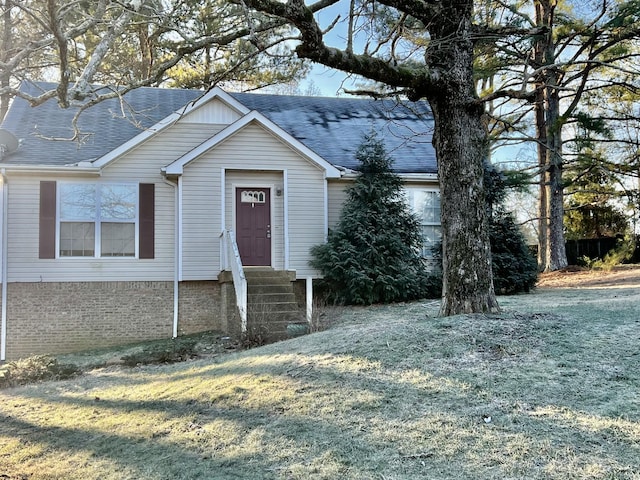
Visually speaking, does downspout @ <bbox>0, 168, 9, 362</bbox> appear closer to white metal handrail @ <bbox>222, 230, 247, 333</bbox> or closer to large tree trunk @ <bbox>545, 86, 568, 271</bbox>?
white metal handrail @ <bbox>222, 230, 247, 333</bbox>

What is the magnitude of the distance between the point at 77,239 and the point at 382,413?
371 inches

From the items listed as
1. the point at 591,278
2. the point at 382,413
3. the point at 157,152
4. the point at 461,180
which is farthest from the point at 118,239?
the point at 591,278

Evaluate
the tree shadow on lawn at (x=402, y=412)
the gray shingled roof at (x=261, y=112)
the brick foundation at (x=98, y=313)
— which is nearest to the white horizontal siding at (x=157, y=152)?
the gray shingled roof at (x=261, y=112)

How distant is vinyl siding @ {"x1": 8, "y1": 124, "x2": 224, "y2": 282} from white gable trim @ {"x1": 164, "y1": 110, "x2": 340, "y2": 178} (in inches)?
27.2

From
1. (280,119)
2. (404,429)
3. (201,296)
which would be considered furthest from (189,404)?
(280,119)

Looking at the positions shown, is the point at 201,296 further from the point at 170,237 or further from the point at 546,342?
the point at 546,342

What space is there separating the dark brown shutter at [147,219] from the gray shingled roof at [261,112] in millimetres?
1455

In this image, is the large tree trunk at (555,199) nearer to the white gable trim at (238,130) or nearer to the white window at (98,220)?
the white gable trim at (238,130)

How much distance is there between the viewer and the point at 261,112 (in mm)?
15125

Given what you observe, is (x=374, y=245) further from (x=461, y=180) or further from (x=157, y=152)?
(x=461, y=180)

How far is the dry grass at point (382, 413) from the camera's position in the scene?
3.41 m

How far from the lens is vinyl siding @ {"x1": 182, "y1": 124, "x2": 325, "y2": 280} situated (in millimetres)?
11742

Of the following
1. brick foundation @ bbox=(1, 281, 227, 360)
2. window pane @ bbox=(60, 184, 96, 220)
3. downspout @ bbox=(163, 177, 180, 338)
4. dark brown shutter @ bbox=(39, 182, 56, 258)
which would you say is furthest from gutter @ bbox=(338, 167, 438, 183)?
dark brown shutter @ bbox=(39, 182, 56, 258)

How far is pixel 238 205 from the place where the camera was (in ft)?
40.6
